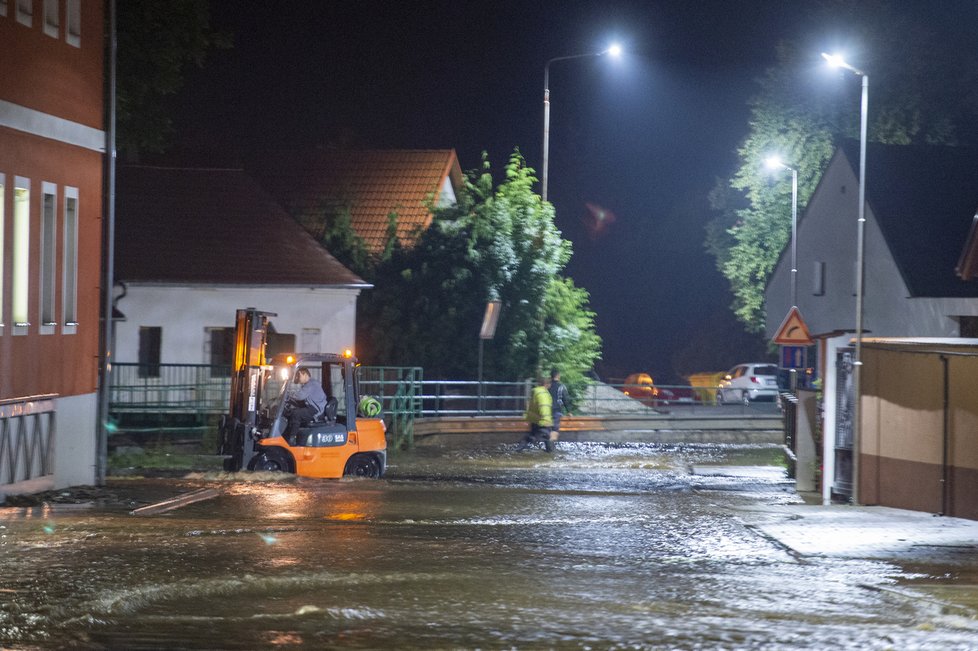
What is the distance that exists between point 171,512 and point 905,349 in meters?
7.90

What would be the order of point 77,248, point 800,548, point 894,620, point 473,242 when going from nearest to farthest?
point 894,620
point 800,548
point 77,248
point 473,242

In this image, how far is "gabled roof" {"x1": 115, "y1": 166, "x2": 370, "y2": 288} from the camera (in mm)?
32969

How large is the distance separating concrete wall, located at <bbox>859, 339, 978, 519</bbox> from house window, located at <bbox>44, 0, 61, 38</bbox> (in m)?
10.5

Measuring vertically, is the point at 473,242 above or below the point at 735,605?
above

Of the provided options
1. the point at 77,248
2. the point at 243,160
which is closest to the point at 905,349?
the point at 77,248

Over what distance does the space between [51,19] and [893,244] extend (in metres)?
26.0

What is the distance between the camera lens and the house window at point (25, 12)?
17.1 meters

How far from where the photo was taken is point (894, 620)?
9328mm

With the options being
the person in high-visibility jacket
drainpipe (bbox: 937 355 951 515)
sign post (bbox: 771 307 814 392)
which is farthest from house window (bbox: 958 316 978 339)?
drainpipe (bbox: 937 355 951 515)

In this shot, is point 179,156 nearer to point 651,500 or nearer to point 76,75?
point 76,75

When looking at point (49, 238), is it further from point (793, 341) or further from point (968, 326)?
point (968, 326)

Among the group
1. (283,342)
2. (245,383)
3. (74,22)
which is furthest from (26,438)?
(283,342)

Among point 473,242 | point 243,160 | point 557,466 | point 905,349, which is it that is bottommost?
point 557,466

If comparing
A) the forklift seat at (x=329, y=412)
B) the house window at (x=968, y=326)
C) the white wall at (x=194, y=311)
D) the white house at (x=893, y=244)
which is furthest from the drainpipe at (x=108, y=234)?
the house window at (x=968, y=326)
